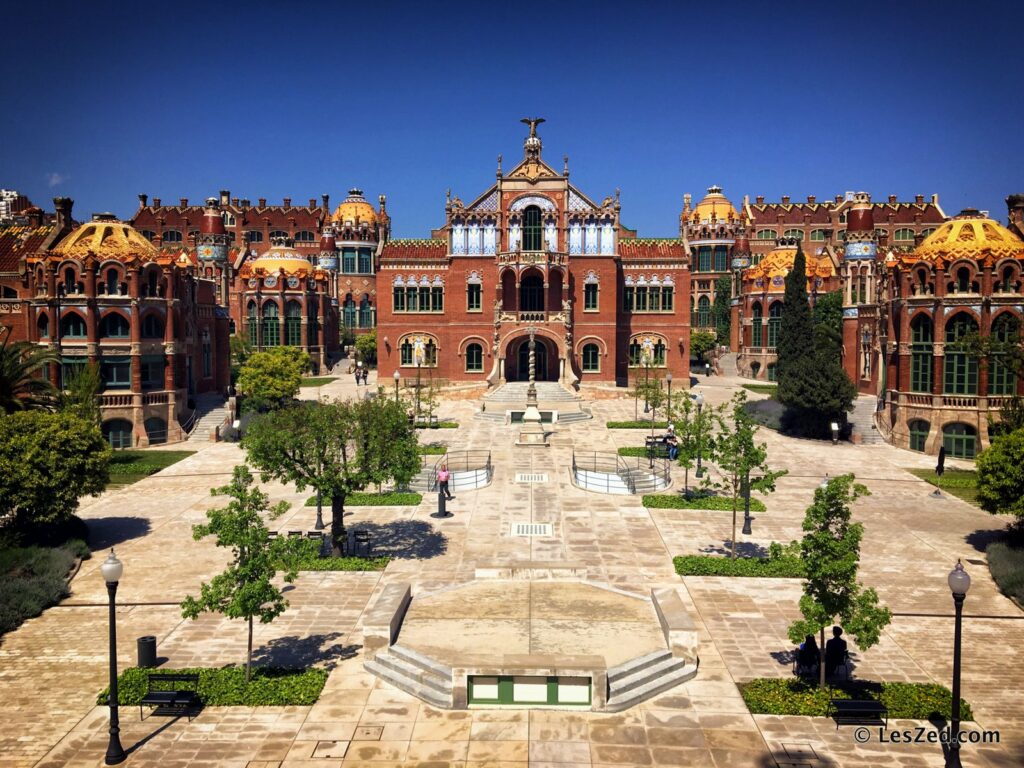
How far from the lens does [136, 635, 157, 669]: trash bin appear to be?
1630cm

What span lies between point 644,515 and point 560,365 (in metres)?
31.9

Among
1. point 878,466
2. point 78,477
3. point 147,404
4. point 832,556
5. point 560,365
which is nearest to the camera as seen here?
point 832,556

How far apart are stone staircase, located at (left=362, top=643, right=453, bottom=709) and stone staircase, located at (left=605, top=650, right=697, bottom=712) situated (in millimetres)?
3033

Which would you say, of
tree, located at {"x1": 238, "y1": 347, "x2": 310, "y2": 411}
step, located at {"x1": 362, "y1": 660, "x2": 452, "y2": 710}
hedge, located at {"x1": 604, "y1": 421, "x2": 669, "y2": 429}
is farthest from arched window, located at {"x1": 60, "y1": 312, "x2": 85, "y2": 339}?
step, located at {"x1": 362, "y1": 660, "x2": 452, "y2": 710}

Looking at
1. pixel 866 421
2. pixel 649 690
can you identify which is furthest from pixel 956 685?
pixel 866 421

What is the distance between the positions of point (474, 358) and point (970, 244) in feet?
113

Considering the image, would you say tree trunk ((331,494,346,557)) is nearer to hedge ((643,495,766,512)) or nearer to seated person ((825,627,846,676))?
hedge ((643,495,766,512))

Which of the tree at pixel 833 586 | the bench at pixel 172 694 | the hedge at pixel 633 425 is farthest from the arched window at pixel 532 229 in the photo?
the bench at pixel 172 694

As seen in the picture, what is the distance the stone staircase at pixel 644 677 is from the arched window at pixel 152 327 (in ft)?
124

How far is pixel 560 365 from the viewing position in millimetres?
59531

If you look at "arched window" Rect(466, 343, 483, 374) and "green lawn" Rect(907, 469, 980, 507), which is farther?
"arched window" Rect(466, 343, 483, 374)

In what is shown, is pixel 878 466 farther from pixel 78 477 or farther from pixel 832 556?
pixel 78 477

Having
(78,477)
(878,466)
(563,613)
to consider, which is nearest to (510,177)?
(878,466)

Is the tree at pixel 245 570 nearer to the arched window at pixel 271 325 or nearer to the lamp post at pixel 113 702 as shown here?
the lamp post at pixel 113 702
